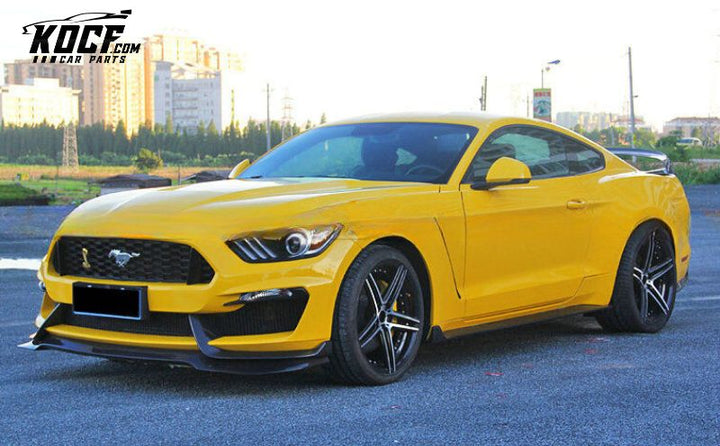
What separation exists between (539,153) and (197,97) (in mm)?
130759

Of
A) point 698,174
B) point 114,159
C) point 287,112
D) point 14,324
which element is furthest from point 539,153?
point 287,112

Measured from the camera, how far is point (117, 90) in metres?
119

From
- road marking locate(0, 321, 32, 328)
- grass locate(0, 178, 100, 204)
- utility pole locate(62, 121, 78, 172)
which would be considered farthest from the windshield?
utility pole locate(62, 121, 78, 172)

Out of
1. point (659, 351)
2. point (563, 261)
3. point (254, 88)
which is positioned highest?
point (254, 88)

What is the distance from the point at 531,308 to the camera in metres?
6.54

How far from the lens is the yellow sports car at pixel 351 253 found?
5.11 metres

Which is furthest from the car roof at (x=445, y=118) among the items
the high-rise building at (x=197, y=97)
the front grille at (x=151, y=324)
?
the high-rise building at (x=197, y=97)

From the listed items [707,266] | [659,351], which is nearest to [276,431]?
[659,351]

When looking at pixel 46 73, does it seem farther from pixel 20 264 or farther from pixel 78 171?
pixel 20 264

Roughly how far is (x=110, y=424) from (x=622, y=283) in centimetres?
391

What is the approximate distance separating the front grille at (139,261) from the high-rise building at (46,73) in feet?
252

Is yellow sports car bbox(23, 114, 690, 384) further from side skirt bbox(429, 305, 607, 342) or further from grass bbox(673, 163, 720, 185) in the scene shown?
grass bbox(673, 163, 720, 185)

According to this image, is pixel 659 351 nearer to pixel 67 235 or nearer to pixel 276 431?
pixel 276 431

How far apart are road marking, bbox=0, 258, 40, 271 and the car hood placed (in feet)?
23.4
